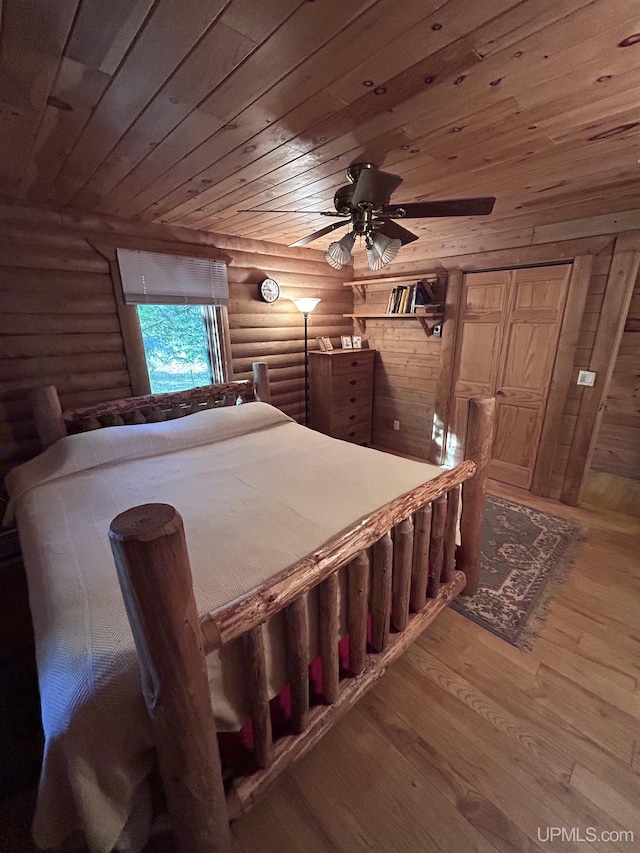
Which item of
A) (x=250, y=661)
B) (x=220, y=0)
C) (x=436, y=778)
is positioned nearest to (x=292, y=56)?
(x=220, y=0)

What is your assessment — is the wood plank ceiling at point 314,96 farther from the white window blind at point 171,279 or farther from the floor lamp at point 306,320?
the floor lamp at point 306,320

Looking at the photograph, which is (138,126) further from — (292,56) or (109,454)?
(109,454)

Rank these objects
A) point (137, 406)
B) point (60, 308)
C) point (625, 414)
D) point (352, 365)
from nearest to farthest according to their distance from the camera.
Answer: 1. point (60, 308)
2. point (137, 406)
3. point (625, 414)
4. point (352, 365)

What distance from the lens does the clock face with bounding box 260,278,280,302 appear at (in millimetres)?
3381

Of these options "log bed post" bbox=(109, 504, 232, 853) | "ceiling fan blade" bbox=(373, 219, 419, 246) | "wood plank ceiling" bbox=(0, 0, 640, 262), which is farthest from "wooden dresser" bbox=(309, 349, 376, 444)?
"log bed post" bbox=(109, 504, 232, 853)

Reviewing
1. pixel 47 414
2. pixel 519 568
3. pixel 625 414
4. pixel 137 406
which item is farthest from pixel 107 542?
pixel 625 414

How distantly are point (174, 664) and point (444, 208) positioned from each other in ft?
6.67

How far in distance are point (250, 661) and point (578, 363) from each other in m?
3.22

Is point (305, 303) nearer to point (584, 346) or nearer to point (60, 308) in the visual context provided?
point (60, 308)

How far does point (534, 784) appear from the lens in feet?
4.03

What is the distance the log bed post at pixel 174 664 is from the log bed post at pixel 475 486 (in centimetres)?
148

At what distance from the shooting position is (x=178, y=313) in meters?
2.99

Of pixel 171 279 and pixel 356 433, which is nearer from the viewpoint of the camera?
pixel 171 279

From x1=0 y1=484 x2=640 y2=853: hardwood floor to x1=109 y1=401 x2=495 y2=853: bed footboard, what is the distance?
0.78 feet
